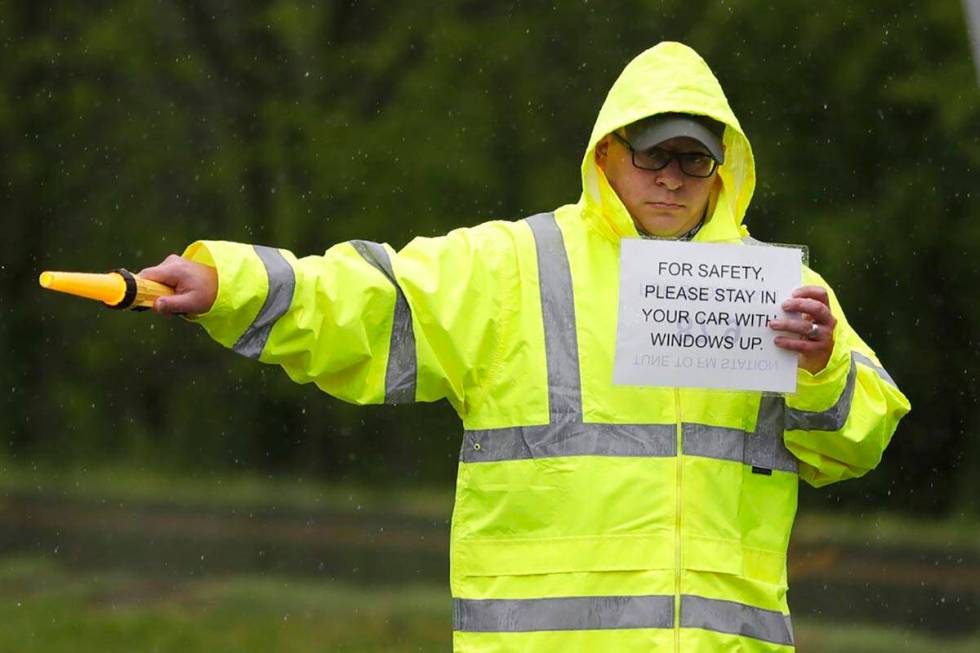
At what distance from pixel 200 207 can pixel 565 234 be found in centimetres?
908

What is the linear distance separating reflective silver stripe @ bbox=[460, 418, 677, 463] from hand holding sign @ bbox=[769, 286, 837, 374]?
0.28 meters

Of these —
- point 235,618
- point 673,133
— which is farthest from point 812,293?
point 235,618

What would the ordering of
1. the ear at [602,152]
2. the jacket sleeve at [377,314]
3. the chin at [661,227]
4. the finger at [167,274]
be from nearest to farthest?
the finger at [167,274]
the jacket sleeve at [377,314]
the chin at [661,227]
the ear at [602,152]

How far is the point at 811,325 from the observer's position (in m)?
3.60

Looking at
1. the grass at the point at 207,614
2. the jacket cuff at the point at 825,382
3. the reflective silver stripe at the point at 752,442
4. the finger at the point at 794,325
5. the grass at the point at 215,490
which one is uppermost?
the finger at the point at 794,325

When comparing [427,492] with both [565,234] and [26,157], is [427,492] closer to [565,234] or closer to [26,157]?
[26,157]

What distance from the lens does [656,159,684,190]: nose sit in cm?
384

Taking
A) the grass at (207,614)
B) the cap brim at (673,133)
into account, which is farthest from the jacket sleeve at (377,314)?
the grass at (207,614)

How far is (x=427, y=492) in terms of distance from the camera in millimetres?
13375

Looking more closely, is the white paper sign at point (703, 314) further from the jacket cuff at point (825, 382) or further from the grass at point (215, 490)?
the grass at point (215, 490)

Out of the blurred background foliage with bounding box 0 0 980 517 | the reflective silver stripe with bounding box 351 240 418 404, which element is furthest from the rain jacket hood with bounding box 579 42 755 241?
the blurred background foliage with bounding box 0 0 980 517

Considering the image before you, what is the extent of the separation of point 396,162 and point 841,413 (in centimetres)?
874

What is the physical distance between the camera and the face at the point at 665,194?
3.85 m

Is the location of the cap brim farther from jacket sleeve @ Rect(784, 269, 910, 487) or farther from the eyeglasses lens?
jacket sleeve @ Rect(784, 269, 910, 487)
